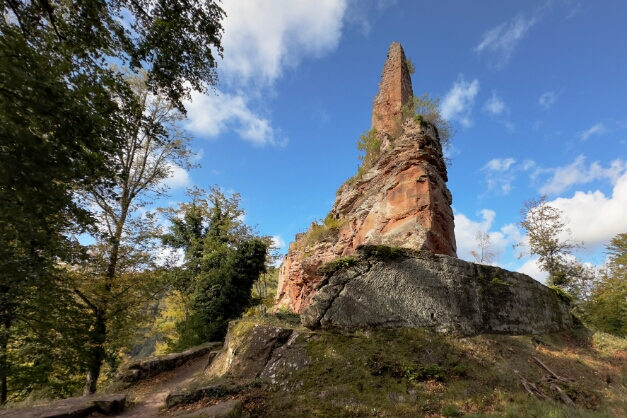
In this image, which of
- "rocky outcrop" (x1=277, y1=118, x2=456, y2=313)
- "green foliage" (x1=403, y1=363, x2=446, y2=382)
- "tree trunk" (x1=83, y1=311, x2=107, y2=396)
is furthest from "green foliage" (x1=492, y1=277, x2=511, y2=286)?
"tree trunk" (x1=83, y1=311, x2=107, y2=396)

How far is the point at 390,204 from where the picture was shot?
1393 cm

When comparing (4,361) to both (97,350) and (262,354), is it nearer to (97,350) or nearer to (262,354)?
(97,350)

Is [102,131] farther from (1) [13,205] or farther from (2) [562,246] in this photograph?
(2) [562,246]

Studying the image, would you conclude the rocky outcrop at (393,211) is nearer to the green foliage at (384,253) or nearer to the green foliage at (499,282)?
the green foliage at (384,253)

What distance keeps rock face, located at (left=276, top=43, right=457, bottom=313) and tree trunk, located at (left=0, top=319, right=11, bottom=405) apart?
8.98 metres

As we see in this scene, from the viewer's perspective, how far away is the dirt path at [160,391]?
7.22m

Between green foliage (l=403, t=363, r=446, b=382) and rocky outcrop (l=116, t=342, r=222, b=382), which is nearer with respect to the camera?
green foliage (l=403, t=363, r=446, b=382)

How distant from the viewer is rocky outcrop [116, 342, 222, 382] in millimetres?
10547

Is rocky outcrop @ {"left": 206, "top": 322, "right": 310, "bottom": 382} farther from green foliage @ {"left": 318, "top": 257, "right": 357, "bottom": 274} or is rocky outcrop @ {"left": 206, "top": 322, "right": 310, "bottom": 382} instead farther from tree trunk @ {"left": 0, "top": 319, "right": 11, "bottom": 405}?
tree trunk @ {"left": 0, "top": 319, "right": 11, "bottom": 405}

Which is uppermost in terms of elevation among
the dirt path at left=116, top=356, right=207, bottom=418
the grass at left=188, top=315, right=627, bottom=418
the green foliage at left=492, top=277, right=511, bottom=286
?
the green foliage at left=492, top=277, right=511, bottom=286

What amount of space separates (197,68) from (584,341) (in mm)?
16450

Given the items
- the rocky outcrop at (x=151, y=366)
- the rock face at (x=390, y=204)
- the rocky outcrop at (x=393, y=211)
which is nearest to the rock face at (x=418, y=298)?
→ the rock face at (x=390, y=204)

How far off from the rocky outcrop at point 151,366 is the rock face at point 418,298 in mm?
6640

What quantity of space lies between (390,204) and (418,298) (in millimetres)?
5614
